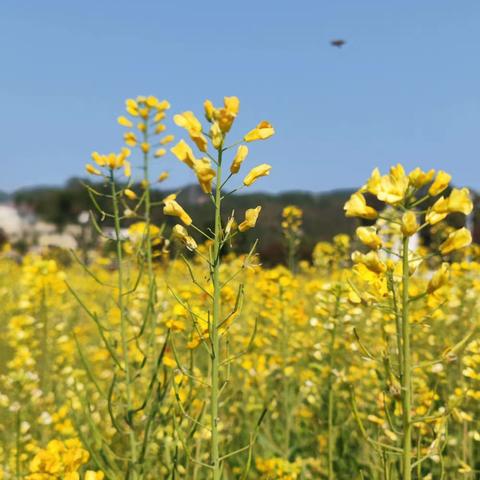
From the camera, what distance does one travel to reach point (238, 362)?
4.70m

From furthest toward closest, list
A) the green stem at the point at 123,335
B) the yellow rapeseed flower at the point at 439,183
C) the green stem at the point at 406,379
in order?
1. the green stem at the point at 123,335
2. the yellow rapeseed flower at the point at 439,183
3. the green stem at the point at 406,379

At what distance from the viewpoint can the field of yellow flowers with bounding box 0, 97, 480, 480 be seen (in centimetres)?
→ 158

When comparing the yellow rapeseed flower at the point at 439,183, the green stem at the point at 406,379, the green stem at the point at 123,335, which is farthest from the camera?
the green stem at the point at 123,335

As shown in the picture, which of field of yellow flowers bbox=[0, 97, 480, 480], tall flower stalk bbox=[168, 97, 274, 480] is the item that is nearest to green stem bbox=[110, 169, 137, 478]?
field of yellow flowers bbox=[0, 97, 480, 480]

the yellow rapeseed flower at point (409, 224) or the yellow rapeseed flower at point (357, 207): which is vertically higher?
the yellow rapeseed flower at point (357, 207)

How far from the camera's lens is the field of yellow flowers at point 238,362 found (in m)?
1.58

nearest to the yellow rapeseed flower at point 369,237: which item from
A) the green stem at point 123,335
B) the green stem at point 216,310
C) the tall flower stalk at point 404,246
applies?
the tall flower stalk at point 404,246

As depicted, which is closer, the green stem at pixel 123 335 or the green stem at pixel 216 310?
the green stem at pixel 216 310

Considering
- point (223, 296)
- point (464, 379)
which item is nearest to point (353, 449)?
point (464, 379)

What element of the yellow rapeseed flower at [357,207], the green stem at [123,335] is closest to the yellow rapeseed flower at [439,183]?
the yellow rapeseed flower at [357,207]

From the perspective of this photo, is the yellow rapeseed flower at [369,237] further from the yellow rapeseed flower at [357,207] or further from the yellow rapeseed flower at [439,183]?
the yellow rapeseed flower at [439,183]

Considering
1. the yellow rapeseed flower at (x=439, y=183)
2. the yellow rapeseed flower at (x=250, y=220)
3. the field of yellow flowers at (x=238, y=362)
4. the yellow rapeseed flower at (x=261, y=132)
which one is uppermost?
the yellow rapeseed flower at (x=261, y=132)

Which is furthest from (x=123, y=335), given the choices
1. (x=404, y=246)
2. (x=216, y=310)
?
(x=404, y=246)

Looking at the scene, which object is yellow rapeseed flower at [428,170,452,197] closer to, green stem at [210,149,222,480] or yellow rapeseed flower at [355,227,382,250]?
yellow rapeseed flower at [355,227,382,250]
